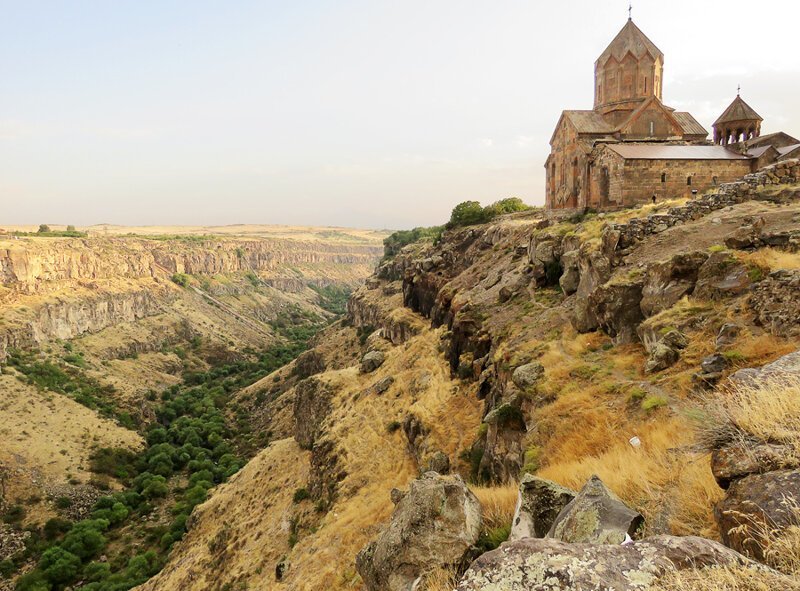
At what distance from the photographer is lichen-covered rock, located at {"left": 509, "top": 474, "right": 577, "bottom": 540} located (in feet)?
19.9

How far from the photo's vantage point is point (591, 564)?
3.62 metres

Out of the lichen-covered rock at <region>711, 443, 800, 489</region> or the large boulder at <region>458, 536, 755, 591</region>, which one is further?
the lichen-covered rock at <region>711, 443, 800, 489</region>

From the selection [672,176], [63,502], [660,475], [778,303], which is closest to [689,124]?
[672,176]

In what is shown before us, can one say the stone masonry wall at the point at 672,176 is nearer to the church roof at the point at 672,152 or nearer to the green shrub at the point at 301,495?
the church roof at the point at 672,152

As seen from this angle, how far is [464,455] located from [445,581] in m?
11.0

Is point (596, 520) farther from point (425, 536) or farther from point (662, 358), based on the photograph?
point (662, 358)

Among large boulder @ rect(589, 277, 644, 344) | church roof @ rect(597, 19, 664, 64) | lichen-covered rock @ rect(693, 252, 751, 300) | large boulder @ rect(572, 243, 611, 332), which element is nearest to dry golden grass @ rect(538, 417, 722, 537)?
lichen-covered rock @ rect(693, 252, 751, 300)

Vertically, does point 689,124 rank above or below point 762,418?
above

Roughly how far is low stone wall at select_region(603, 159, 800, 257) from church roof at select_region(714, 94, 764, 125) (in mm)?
26031

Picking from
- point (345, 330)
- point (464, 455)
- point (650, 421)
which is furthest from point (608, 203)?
point (345, 330)

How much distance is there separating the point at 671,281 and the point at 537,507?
10.5 meters

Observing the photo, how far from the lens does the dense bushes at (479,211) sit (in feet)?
171

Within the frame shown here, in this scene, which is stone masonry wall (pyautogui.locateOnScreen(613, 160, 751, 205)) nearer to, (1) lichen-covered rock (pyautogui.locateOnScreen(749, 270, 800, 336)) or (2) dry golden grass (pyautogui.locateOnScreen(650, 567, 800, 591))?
(1) lichen-covered rock (pyautogui.locateOnScreen(749, 270, 800, 336))

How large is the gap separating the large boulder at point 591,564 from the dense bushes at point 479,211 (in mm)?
49290
